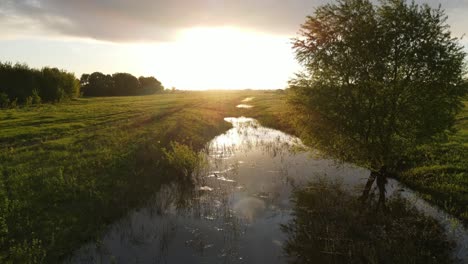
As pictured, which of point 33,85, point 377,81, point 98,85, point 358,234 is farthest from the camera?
point 98,85

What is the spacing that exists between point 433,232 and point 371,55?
9.89 metres

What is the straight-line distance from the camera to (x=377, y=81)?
18.9 metres

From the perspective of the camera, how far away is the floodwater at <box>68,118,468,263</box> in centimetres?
1520

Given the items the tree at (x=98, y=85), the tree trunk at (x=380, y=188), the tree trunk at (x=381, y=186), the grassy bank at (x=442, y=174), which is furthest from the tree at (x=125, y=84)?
the tree trunk at (x=381, y=186)

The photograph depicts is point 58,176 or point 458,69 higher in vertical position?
point 458,69

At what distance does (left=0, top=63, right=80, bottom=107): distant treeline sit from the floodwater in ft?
271

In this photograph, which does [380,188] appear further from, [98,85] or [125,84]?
[125,84]

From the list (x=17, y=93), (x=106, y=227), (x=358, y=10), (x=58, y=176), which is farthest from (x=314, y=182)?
(x=17, y=93)

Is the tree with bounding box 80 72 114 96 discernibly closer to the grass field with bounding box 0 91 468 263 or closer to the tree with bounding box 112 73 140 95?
the tree with bounding box 112 73 140 95

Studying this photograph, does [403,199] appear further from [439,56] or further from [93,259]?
[93,259]

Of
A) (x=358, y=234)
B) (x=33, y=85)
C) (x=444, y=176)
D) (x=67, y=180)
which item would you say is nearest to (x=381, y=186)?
(x=358, y=234)

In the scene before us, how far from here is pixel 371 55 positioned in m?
18.7

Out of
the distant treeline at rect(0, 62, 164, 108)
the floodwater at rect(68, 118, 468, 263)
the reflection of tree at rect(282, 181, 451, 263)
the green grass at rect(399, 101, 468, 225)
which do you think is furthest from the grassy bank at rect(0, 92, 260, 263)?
the distant treeline at rect(0, 62, 164, 108)

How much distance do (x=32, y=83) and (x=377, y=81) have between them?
4051 inches
